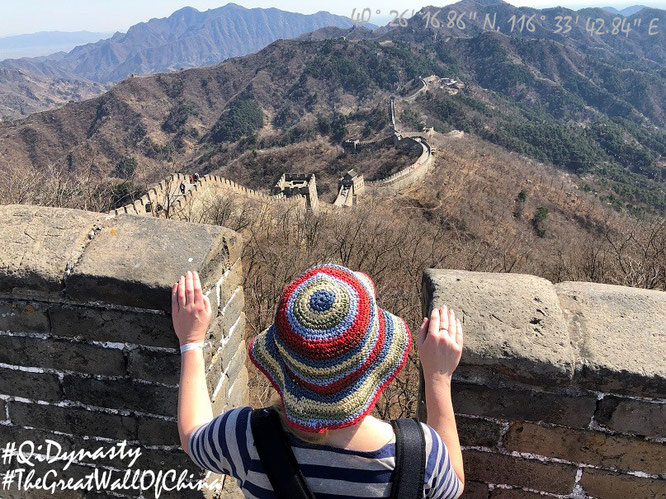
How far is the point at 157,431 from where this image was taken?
85.8 inches

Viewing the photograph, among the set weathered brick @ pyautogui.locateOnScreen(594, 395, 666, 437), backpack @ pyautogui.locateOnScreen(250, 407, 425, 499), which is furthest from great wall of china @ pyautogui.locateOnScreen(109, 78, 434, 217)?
weathered brick @ pyautogui.locateOnScreen(594, 395, 666, 437)

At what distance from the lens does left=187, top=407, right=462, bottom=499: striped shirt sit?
1.23 metres

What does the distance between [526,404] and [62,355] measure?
6.70 feet

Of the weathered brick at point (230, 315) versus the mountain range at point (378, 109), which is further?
the mountain range at point (378, 109)

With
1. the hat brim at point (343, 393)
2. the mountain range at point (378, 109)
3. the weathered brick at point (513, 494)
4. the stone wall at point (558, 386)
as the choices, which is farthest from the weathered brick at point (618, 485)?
the mountain range at point (378, 109)

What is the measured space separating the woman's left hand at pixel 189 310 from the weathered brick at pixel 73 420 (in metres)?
0.82

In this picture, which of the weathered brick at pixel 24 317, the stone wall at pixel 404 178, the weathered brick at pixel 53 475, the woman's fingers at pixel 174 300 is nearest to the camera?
the woman's fingers at pixel 174 300

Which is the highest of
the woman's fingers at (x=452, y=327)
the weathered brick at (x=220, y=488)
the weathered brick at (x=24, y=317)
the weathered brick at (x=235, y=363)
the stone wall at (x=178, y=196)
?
the woman's fingers at (x=452, y=327)

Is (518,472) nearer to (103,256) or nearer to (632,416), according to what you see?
(632,416)

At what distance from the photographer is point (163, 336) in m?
1.96

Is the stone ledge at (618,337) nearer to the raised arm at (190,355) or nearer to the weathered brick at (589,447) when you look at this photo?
the weathered brick at (589,447)

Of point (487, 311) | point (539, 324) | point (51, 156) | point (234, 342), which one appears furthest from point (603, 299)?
point (51, 156)

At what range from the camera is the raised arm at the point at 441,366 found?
4.63ft

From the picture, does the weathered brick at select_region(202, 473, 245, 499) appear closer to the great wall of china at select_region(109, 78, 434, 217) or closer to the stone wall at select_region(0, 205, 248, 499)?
the stone wall at select_region(0, 205, 248, 499)
